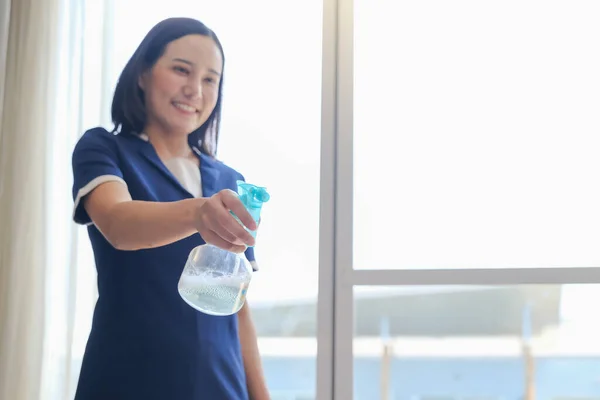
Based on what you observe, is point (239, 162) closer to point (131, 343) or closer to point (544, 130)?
point (131, 343)

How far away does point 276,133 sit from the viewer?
2.11 m

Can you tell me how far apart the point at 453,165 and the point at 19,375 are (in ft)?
3.96

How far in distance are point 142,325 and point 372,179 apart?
76 cm

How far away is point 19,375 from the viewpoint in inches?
76.5

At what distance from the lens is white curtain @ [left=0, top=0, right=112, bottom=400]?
6.46 feet

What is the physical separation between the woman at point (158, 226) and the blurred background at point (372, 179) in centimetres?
26

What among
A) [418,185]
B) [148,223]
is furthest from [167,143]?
[418,185]

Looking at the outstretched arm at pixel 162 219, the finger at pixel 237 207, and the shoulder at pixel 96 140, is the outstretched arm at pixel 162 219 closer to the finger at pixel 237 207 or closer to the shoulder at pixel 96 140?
the finger at pixel 237 207

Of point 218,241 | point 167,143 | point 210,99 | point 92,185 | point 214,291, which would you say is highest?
point 210,99

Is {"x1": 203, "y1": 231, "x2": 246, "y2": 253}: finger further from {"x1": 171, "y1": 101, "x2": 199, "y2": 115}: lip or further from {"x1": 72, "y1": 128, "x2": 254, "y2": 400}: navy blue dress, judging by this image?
{"x1": 171, "y1": 101, "x2": 199, "y2": 115}: lip

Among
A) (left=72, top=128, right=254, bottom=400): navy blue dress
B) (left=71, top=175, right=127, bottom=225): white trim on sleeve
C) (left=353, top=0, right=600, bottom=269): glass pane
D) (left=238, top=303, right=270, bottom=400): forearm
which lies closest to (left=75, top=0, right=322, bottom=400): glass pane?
(left=353, top=0, right=600, bottom=269): glass pane

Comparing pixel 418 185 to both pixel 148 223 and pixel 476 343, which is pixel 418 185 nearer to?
pixel 476 343

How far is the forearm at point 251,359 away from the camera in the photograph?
1746 millimetres

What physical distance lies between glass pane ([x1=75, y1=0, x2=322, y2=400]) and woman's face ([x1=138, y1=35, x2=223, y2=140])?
199 mm
